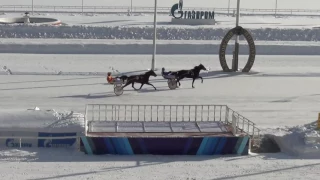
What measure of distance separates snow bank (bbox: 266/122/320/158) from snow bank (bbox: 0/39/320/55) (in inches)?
795

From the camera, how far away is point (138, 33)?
4584 cm

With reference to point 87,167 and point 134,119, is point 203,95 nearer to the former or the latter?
point 134,119

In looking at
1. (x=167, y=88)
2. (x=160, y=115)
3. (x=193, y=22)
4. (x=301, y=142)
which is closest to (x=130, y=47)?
(x=167, y=88)

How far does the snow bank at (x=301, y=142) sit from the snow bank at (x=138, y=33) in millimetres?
26571

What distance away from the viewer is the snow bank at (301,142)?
18.1m

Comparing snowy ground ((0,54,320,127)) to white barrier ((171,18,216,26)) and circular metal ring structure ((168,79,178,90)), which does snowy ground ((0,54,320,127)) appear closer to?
circular metal ring structure ((168,79,178,90))

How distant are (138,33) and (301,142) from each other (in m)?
28.4

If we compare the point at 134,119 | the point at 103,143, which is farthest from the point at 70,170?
the point at 134,119

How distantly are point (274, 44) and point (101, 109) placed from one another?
67.1 feet

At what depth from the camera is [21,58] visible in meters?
35.2

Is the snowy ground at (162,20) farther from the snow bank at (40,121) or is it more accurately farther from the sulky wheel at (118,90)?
the snow bank at (40,121)

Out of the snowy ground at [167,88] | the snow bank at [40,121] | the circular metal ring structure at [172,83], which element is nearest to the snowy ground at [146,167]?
the snow bank at [40,121]

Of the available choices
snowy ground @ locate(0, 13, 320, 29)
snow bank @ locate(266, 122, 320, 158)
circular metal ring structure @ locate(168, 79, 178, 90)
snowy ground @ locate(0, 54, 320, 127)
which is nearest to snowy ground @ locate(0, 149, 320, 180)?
snow bank @ locate(266, 122, 320, 158)

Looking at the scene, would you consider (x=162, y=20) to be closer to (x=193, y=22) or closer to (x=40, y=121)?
(x=193, y=22)
